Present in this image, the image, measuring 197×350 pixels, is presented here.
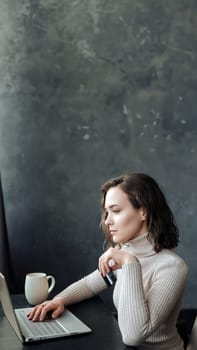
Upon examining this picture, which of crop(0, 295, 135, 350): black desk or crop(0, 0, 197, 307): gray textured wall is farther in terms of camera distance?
crop(0, 0, 197, 307): gray textured wall

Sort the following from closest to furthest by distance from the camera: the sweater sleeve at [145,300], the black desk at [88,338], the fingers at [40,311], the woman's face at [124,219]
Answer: the black desk at [88,338]
the sweater sleeve at [145,300]
the fingers at [40,311]
the woman's face at [124,219]

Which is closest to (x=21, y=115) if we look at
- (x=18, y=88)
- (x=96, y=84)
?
(x=18, y=88)

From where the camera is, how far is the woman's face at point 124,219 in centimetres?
176

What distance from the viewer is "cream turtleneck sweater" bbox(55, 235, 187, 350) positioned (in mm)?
1509

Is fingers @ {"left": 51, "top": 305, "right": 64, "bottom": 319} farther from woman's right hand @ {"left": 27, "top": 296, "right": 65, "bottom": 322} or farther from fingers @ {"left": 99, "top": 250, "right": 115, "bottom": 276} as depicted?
fingers @ {"left": 99, "top": 250, "right": 115, "bottom": 276}

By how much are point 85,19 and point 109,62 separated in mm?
242

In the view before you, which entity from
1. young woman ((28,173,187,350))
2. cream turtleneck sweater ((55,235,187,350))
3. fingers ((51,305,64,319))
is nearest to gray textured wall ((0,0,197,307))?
young woman ((28,173,187,350))

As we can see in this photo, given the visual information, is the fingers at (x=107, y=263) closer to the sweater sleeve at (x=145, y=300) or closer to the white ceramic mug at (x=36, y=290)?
the sweater sleeve at (x=145, y=300)

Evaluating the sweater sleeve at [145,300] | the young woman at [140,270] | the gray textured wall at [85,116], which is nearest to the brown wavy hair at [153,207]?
the young woman at [140,270]

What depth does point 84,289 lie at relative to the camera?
188cm

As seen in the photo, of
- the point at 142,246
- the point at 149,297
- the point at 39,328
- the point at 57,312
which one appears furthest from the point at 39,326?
the point at 142,246

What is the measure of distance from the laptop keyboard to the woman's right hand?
23 mm

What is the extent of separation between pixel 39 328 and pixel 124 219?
0.46 m

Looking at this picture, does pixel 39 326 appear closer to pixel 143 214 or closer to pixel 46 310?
pixel 46 310
